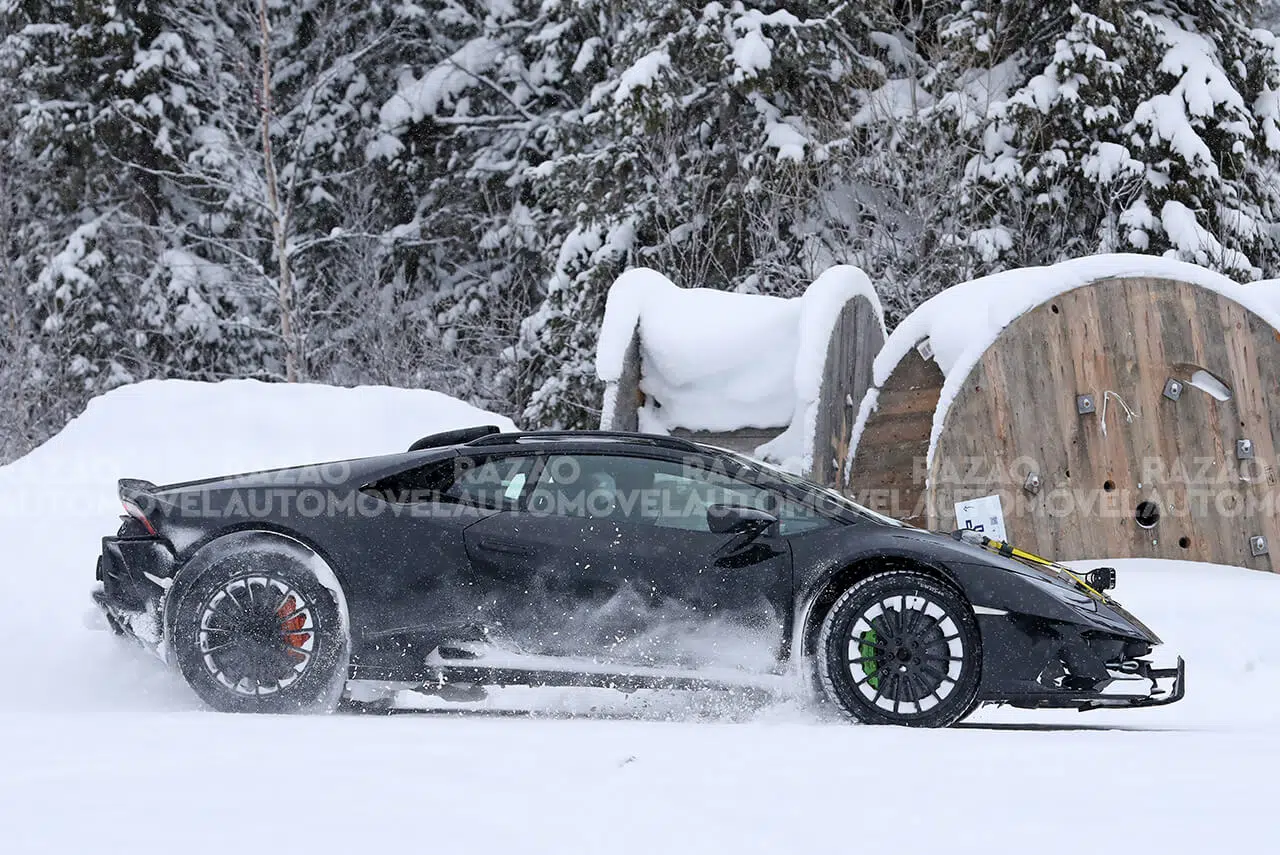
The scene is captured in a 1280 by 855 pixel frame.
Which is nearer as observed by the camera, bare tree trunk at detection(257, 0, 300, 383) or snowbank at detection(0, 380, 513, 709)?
snowbank at detection(0, 380, 513, 709)

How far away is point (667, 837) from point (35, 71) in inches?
1106

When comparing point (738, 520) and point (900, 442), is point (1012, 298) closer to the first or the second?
point (900, 442)

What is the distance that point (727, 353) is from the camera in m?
10.7

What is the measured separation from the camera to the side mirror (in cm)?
527

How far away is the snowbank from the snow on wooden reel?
15.3 feet

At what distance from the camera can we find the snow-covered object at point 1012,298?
9.30 metres

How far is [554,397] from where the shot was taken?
22109mm

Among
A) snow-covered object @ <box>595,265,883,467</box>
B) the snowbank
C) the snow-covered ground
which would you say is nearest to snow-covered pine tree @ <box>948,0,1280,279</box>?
snow-covered object @ <box>595,265,883,467</box>

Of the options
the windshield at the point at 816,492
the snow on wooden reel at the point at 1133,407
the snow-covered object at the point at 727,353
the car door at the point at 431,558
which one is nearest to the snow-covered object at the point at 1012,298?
the snow on wooden reel at the point at 1133,407

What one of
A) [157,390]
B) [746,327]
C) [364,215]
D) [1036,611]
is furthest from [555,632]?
[364,215]

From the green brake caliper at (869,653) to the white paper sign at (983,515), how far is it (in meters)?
3.98

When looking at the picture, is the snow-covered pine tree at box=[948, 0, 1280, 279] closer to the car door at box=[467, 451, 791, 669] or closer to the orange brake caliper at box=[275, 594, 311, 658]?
the car door at box=[467, 451, 791, 669]

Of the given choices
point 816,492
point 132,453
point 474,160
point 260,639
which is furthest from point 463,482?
point 474,160

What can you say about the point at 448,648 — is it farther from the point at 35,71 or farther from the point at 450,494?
the point at 35,71
